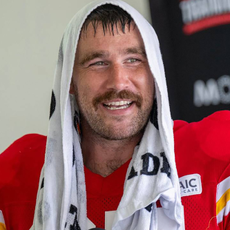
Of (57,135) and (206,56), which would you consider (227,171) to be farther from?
(206,56)

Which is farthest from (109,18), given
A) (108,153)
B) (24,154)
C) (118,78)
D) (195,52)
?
(195,52)

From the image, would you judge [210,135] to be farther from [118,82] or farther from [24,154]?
[24,154]

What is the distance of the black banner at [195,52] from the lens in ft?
6.09

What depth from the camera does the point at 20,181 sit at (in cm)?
142

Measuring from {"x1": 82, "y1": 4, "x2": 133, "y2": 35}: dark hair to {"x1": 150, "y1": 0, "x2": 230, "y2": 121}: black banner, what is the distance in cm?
66

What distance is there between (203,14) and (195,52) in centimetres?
15

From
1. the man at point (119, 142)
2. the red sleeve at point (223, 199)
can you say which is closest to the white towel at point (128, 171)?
the man at point (119, 142)

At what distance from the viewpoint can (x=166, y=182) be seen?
1.17 meters

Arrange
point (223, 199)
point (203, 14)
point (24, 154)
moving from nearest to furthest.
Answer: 1. point (223, 199)
2. point (24, 154)
3. point (203, 14)

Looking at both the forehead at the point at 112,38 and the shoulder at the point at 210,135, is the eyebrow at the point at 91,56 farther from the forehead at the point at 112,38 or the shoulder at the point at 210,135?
the shoulder at the point at 210,135

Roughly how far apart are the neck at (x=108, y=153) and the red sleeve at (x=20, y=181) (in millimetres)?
167

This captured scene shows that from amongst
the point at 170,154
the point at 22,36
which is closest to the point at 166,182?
the point at 170,154

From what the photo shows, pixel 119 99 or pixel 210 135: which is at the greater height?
pixel 119 99

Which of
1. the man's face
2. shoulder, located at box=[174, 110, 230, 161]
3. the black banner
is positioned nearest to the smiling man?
the man's face
